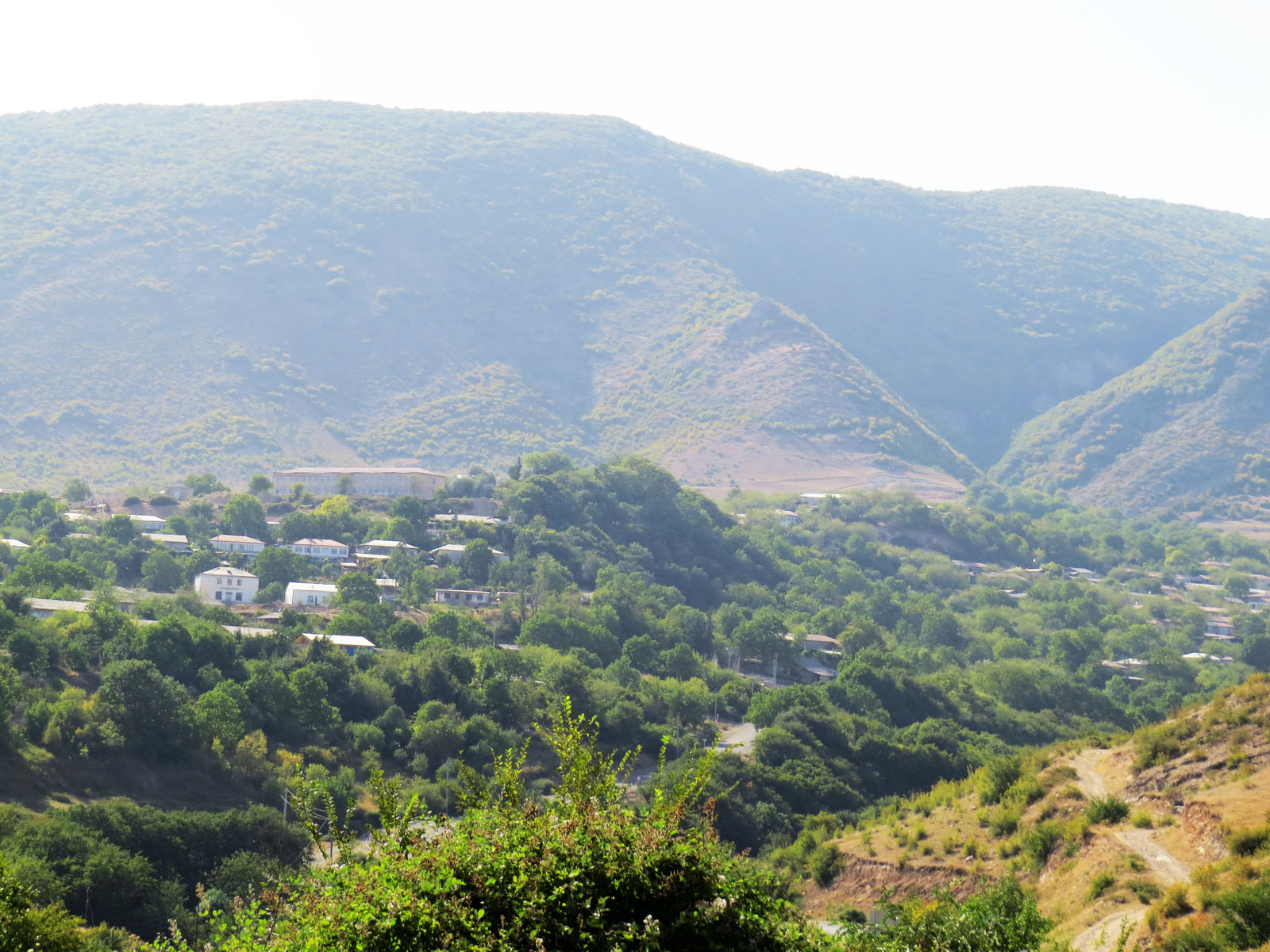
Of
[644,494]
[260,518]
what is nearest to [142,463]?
[260,518]

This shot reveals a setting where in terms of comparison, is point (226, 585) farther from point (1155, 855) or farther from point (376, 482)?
point (1155, 855)

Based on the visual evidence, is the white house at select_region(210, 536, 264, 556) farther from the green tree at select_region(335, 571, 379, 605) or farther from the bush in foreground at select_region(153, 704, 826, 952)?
the bush in foreground at select_region(153, 704, 826, 952)

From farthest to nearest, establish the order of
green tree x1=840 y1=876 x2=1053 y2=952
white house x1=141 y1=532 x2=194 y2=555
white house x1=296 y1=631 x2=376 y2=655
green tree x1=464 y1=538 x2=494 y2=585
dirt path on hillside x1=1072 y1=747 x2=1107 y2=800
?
green tree x1=464 y1=538 x2=494 y2=585, white house x1=141 y1=532 x2=194 y2=555, white house x1=296 y1=631 x2=376 y2=655, dirt path on hillside x1=1072 y1=747 x2=1107 y2=800, green tree x1=840 y1=876 x2=1053 y2=952

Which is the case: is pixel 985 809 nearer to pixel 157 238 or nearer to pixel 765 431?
pixel 765 431

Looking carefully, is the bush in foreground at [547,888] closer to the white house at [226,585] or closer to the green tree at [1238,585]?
the white house at [226,585]

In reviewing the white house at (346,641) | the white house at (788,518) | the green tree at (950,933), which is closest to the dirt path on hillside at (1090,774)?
the green tree at (950,933)

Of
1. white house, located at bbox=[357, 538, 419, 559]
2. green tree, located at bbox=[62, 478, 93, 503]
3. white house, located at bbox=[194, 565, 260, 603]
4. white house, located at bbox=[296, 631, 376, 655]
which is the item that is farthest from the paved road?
green tree, located at bbox=[62, 478, 93, 503]

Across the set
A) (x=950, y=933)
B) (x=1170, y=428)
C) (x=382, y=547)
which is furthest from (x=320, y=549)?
(x=1170, y=428)

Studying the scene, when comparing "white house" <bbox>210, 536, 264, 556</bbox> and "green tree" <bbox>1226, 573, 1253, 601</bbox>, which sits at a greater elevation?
"white house" <bbox>210, 536, 264, 556</bbox>
